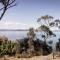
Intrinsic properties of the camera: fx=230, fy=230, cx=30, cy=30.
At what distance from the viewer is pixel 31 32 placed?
960cm

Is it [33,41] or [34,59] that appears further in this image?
[33,41]

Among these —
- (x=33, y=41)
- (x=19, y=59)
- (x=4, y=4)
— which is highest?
(x=4, y=4)

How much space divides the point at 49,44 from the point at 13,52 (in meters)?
1.58

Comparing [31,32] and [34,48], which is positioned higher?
[31,32]

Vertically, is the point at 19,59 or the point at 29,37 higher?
the point at 29,37

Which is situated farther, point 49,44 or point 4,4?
point 49,44

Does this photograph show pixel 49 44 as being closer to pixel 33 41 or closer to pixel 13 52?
pixel 33 41

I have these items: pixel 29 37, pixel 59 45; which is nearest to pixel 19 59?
pixel 29 37

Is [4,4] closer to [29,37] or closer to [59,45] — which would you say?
[29,37]

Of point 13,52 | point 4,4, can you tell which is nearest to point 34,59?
point 13,52

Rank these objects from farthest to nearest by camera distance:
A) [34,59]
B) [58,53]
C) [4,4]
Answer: [58,53] < [34,59] < [4,4]

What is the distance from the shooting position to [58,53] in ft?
30.9

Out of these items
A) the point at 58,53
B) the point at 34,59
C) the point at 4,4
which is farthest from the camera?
the point at 58,53

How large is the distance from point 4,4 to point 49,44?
2927 mm
